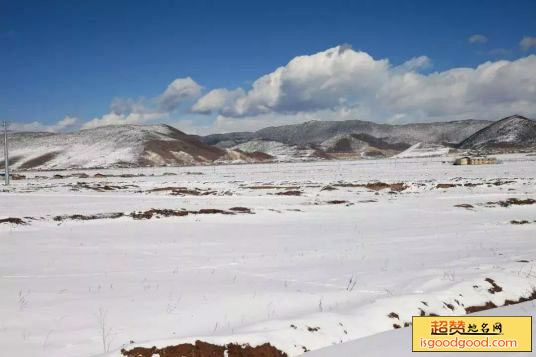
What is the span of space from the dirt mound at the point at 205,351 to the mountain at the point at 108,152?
144m

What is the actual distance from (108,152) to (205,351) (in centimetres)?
17124

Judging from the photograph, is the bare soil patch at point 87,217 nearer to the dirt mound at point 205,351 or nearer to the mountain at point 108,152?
the dirt mound at point 205,351

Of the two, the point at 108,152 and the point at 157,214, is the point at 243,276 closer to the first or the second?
the point at 157,214

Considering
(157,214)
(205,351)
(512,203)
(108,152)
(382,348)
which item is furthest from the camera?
(108,152)

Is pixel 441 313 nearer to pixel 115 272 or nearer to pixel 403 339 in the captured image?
pixel 403 339

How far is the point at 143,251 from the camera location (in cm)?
1611

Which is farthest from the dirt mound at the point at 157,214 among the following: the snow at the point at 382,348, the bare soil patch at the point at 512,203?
the bare soil patch at the point at 512,203

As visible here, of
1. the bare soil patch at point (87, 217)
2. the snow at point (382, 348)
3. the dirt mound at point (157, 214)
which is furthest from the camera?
the dirt mound at point (157, 214)

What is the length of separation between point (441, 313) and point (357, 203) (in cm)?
2456

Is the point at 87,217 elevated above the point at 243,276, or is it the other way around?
the point at 87,217

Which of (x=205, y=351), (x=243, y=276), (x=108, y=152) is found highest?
(x=108, y=152)

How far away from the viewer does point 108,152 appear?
16788 cm

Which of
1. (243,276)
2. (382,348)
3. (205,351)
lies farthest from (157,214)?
(382,348)

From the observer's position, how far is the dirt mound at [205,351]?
6.68 meters
